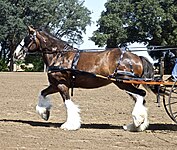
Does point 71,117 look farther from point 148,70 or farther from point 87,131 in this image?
point 148,70

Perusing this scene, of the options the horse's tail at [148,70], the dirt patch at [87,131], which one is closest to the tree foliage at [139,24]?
the dirt patch at [87,131]

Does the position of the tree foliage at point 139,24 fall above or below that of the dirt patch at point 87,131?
above

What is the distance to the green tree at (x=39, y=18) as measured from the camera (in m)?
69.8

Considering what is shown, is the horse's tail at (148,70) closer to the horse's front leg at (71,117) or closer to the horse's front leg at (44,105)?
the horse's front leg at (71,117)

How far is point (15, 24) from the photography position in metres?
69.2

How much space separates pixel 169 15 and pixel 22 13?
20.4 meters

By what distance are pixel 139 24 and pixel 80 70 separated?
57.9 metres

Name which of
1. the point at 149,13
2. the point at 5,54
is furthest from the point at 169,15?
the point at 5,54

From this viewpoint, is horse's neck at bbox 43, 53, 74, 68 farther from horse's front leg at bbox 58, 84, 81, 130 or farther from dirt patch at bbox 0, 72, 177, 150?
dirt patch at bbox 0, 72, 177, 150

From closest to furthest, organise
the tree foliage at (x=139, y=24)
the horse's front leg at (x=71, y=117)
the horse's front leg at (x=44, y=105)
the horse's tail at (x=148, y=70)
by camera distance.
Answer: the horse's front leg at (x=71, y=117) → the horse's tail at (x=148, y=70) → the horse's front leg at (x=44, y=105) → the tree foliage at (x=139, y=24)

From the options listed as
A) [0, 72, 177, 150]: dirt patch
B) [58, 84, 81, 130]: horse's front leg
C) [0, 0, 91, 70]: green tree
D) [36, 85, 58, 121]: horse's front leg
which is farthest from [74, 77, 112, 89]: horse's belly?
[0, 0, 91, 70]: green tree

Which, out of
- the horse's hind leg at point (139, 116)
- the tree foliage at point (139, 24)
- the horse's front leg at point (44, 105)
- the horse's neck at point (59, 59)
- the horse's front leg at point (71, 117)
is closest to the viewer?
the horse's hind leg at point (139, 116)

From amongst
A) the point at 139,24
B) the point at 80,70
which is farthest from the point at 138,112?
the point at 139,24

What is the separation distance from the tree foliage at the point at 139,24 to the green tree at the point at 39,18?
744cm
